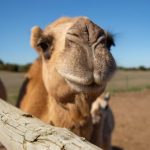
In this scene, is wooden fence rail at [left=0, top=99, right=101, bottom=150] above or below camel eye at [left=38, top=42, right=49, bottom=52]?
below

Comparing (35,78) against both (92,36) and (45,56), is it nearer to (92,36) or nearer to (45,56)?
(45,56)

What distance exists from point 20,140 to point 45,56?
145 centimetres

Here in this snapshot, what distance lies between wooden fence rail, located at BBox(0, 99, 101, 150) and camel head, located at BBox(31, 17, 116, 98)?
0.56m

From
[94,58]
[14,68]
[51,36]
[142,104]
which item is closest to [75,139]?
[94,58]

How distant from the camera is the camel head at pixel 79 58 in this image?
2.69 meters

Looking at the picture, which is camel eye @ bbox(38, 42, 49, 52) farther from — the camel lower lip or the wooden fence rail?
the wooden fence rail

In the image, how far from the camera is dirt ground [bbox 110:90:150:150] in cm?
999

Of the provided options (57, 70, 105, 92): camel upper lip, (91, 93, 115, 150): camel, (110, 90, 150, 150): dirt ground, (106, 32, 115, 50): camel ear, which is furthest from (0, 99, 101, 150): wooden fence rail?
(110, 90, 150, 150): dirt ground

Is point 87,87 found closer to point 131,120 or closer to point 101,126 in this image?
point 101,126

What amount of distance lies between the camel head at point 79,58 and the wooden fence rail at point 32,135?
0.56m

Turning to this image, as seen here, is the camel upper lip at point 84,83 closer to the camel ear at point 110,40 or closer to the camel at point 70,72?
the camel at point 70,72

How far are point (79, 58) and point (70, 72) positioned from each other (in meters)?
0.16

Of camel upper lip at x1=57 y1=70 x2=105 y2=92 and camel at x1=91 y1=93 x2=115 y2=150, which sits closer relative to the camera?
camel upper lip at x1=57 y1=70 x2=105 y2=92

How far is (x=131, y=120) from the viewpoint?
13.2 meters
